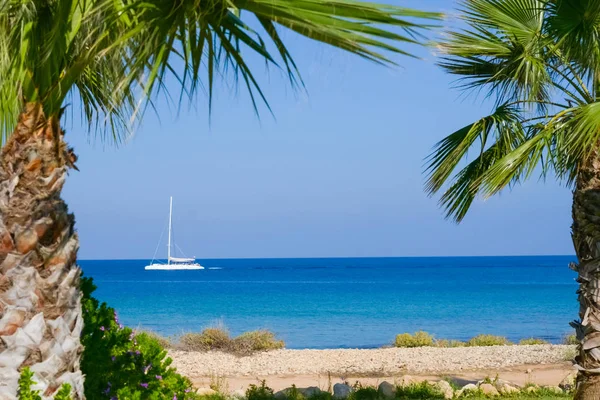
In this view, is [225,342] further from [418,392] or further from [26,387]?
[26,387]

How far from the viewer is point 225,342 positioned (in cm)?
2003

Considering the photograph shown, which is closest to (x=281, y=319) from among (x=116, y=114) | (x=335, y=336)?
(x=335, y=336)

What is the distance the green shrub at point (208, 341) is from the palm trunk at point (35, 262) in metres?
15.9

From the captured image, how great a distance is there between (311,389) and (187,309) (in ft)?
118

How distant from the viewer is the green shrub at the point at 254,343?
19812mm

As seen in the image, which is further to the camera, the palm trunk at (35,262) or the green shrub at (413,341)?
the green shrub at (413,341)

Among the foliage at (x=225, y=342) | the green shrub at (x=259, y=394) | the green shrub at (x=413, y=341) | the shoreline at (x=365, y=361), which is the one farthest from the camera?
the green shrub at (x=413, y=341)

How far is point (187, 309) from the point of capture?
45656 millimetres

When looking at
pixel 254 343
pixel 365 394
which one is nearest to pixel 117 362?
pixel 365 394

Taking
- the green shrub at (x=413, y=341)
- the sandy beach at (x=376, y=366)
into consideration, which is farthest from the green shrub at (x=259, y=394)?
the green shrub at (x=413, y=341)

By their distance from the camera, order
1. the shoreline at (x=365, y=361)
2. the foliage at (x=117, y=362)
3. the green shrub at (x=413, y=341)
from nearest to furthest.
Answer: the foliage at (x=117, y=362)
the shoreline at (x=365, y=361)
the green shrub at (x=413, y=341)

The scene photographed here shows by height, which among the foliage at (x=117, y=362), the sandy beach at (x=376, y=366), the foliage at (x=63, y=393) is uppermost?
the sandy beach at (x=376, y=366)

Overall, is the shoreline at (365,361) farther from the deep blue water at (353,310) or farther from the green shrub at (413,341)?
the deep blue water at (353,310)

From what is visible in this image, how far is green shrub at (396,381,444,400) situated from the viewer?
34.2ft
